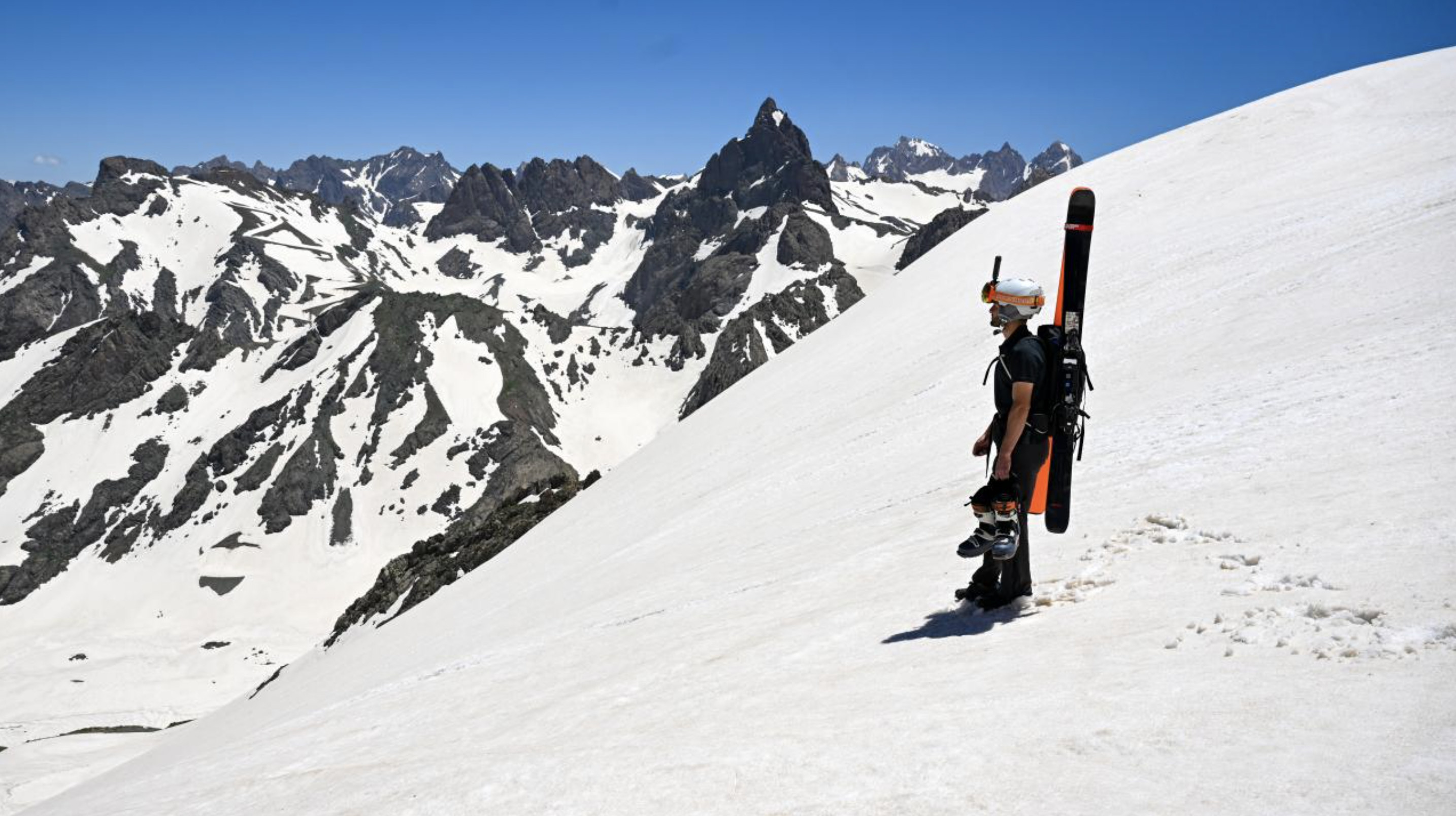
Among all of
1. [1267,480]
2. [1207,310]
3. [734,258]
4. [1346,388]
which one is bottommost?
[1267,480]

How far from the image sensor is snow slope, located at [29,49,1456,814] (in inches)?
163

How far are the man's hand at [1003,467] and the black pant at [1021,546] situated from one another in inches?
5.4

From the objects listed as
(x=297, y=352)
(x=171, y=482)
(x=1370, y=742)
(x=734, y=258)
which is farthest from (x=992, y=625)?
(x=734, y=258)

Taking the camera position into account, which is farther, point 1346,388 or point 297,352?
point 297,352

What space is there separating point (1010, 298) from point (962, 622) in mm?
2471

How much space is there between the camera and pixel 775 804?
4.32m

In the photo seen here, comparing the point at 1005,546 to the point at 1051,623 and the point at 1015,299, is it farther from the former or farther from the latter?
the point at 1015,299

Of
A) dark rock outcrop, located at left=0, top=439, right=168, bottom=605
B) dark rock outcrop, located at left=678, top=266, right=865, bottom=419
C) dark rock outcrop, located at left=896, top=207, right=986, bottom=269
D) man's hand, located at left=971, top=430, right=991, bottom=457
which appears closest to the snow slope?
man's hand, located at left=971, top=430, right=991, bottom=457

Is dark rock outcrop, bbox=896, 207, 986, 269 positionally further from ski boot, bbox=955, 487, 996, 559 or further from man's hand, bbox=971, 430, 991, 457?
ski boot, bbox=955, 487, 996, 559

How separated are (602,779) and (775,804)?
4.13ft

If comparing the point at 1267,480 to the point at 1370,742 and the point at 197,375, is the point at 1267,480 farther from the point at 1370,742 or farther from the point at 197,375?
the point at 197,375

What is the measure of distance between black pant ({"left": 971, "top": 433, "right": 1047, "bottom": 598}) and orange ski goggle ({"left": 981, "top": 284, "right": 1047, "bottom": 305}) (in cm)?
100

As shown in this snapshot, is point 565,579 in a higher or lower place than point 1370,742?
higher

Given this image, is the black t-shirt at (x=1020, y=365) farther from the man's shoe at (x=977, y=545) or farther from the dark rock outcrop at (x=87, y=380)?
the dark rock outcrop at (x=87, y=380)
